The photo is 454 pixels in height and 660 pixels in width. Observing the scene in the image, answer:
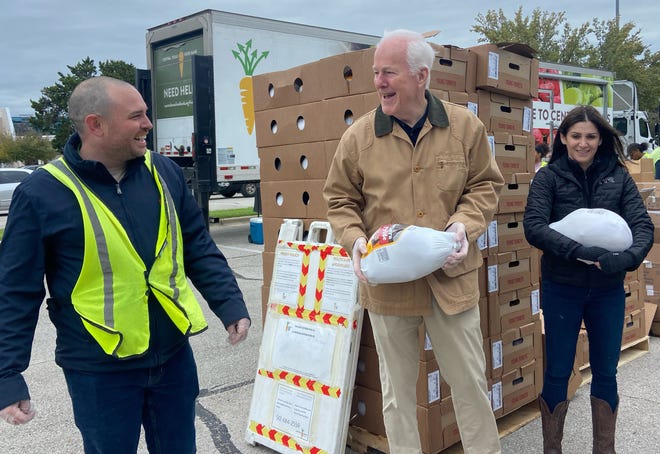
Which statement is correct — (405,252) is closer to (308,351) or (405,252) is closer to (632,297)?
(308,351)

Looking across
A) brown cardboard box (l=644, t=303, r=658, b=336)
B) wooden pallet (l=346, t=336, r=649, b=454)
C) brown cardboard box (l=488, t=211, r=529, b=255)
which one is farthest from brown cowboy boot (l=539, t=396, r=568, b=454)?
brown cardboard box (l=644, t=303, r=658, b=336)

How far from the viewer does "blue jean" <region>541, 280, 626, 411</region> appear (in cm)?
285

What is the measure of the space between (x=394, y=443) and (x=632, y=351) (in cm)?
309

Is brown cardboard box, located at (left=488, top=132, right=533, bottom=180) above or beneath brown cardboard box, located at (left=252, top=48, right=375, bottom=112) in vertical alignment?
beneath

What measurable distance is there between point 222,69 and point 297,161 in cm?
803

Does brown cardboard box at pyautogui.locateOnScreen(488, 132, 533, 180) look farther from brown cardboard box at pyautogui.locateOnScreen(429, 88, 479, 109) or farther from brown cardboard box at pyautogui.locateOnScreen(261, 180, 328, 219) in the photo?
brown cardboard box at pyautogui.locateOnScreen(261, 180, 328, 219)

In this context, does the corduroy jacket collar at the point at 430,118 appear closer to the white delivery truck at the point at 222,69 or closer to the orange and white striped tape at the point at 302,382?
the orange and white striped tape at the point at 302,382

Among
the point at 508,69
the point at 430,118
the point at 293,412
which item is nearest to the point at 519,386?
the point at 293,412

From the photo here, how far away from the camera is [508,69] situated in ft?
11.1

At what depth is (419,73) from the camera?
233 cm

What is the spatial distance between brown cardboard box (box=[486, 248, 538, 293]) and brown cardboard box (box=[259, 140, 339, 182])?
43.0 inches

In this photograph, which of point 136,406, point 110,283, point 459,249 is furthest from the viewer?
point 459,249

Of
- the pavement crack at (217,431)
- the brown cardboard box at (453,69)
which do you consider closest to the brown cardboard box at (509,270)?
the brown cardboard box at (453,69)

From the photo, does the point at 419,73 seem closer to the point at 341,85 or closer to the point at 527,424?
the point at 341,85
